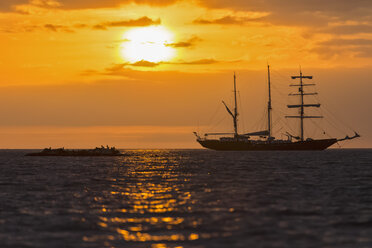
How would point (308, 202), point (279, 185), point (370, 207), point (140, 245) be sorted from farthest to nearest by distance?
point (279, 185) < point (308, 202) < point (370, 207) < point (140, 245)

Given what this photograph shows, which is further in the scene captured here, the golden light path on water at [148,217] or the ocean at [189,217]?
the golden light path on water at [148,217]

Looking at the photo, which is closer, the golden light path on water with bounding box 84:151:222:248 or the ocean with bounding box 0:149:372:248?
the ocean with bounding box 0:149:372:248

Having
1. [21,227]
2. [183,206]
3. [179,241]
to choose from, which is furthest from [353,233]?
[21,227]

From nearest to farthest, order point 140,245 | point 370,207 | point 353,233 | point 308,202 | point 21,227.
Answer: point 140,245 < point 353,233 < point 21,227 < point 370,207 < point 308,202

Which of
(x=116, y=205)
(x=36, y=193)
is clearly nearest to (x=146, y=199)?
(x=116, y=205)

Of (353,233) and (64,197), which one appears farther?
(64,197)

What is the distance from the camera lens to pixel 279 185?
6384 centimetres

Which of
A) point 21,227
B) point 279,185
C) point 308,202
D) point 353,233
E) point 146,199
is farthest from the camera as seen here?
point 279,185

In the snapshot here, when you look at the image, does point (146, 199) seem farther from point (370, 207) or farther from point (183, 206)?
point (370, 207)

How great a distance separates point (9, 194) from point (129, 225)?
2448 cm

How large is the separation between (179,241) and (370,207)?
782 inches

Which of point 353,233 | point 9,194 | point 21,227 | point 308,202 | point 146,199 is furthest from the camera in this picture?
point 9,194

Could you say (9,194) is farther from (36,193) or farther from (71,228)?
(71,228)

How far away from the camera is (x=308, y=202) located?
152 feet
